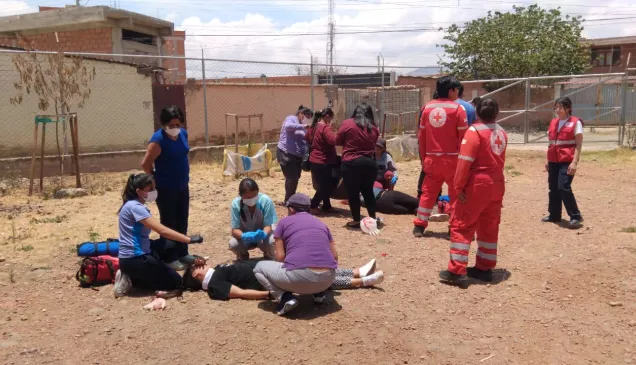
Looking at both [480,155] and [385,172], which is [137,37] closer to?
[385,172]

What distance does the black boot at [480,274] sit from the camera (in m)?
5.08

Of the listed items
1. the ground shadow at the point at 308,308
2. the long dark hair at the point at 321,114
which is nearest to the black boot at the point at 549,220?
the long dark hair at the point at 321,114

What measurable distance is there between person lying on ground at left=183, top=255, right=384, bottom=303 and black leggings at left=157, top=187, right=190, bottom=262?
30.7 inches

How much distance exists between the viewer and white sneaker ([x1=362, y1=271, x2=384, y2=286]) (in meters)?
4.86

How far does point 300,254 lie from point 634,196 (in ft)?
22.9

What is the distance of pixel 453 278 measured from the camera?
493 cm

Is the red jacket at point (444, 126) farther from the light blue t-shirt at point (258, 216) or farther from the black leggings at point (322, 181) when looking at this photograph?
the light blue t-shirt at point (258, 216)

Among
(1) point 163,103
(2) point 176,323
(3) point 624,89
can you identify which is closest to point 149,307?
(2) point 176,323

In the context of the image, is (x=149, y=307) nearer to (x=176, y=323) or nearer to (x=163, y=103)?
(x=176, y=323)

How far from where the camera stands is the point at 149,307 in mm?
4492

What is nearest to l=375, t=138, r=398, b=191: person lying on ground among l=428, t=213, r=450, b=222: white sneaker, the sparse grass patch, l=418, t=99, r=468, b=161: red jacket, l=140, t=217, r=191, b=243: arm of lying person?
l=428, t=213, r=450, b=222: white sneaker

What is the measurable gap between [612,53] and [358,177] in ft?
128

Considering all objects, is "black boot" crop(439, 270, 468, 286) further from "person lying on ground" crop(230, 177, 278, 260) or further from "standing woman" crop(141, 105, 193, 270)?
"standing woman" crop(141, 105, 193, 270)

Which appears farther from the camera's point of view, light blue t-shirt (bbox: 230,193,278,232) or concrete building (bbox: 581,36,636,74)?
concrete building (bbox: 581,36,636,74)
